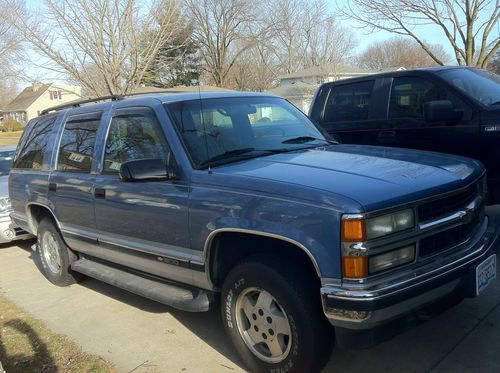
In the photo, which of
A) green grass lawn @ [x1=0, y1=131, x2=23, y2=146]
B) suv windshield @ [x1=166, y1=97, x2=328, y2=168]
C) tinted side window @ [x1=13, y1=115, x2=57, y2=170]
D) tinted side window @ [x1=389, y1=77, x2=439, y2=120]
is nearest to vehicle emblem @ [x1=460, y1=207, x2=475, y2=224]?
suv windshield @ [x1=166, y1=97, x2=328, y2=168]

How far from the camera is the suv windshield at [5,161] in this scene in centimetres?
906

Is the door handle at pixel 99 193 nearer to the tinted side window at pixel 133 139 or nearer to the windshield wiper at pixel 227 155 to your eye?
the tinted side window at pixel 133 139

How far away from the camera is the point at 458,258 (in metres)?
3.13

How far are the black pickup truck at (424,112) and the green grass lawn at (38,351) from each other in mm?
4029

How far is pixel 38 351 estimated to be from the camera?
416 cm

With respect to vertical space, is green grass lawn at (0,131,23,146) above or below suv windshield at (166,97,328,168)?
below

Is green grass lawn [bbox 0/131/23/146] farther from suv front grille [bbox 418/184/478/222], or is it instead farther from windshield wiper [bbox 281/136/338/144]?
suv front grille [bbox 418/184/478/222]

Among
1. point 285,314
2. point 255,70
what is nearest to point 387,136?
point 285,314

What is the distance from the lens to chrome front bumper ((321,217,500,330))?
8.99ft

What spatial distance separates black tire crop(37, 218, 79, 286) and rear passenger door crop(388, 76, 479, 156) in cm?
392

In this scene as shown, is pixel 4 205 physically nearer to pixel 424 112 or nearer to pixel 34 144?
pixel 34 144

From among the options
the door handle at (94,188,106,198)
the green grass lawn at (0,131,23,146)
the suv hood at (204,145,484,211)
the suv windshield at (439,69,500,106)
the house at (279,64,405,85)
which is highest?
the house at (279,64,405,85)

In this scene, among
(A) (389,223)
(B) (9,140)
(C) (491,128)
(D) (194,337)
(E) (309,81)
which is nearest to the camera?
(A) (389,223)

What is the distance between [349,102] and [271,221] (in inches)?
156
